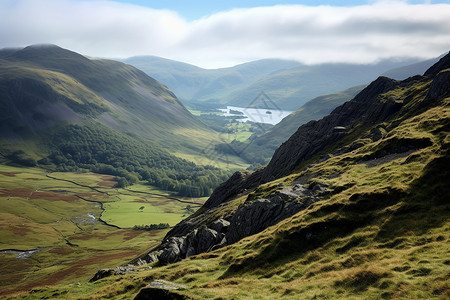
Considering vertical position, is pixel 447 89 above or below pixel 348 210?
above

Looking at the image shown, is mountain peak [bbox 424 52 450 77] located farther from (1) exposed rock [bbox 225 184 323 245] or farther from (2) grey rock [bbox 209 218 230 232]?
(2) grey rock [bbox 209 218 230 232]

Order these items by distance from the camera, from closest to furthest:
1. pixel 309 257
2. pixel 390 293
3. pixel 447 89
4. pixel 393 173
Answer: pixel 390 293 → pixel 309 257 → pixel 393 173 → pixel 447 89

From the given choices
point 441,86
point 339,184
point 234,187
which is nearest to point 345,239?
point 339,184

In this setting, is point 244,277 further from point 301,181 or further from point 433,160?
point 301,181

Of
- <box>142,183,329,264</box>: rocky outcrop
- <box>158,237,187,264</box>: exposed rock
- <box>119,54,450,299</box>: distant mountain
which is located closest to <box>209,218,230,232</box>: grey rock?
<box>142,183,329,264</box>: rocky outcrop

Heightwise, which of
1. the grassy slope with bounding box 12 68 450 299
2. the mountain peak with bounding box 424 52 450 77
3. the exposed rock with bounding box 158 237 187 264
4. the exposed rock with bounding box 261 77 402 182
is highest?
the mountain peak with bounding box 424 52 450 77

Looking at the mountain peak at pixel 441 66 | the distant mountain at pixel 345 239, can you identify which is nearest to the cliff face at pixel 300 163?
the distant mountain at pixel 345 239

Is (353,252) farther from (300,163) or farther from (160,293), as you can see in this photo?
(300,163)

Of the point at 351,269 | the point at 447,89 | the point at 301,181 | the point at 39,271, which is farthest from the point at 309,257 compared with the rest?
the point at 39,271

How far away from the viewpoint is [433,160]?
132 feet

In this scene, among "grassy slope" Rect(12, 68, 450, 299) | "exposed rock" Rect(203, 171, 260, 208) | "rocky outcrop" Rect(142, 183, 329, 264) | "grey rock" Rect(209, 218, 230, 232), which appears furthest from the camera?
"exposed rock" Rect(203, 171, 260, 208)

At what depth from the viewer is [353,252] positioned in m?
32.4

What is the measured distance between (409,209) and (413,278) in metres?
13.8

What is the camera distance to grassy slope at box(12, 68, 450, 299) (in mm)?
25656
